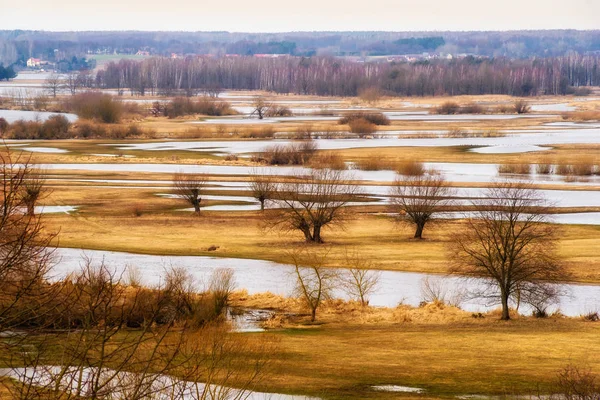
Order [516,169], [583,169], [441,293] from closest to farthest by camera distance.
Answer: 1. [441,293]
2. [516,169]
3. [583,169]

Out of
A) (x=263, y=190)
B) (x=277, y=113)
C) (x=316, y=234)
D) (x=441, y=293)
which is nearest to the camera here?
(x=441, y=293)

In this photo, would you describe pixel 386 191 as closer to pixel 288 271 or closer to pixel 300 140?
pixel 288 271

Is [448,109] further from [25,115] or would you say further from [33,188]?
[33,188]

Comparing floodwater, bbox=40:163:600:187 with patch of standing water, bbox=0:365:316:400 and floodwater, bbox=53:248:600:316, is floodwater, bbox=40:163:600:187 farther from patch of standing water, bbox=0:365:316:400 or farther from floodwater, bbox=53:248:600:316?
patch of standing water, bbox=0:365:316:400

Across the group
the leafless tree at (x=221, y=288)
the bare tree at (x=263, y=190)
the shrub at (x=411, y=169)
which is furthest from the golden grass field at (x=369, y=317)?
the shrub at (x=411, y=169)

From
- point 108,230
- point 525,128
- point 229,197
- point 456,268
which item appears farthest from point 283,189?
point 525,128

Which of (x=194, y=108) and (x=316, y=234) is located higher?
(x=316, y=234)

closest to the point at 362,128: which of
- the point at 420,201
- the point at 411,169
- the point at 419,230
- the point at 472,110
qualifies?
the point at 411,169
